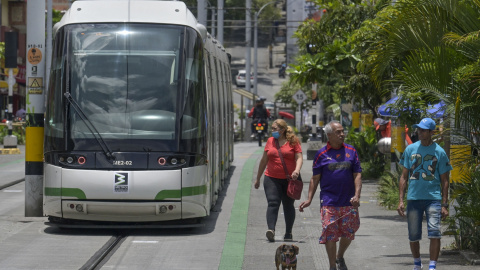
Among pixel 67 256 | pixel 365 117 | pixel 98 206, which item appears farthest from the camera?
pixel 365 117

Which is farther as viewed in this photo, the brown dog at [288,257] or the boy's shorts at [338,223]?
the boy's shorts at [338,223]

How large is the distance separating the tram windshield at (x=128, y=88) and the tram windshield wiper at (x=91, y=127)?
0.14ft

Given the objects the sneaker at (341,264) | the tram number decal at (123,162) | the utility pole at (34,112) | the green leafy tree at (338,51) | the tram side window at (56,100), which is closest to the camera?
the sneaker at (341,264)

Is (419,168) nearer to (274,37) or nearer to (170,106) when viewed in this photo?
(170,106)

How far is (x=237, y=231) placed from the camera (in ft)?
45.0

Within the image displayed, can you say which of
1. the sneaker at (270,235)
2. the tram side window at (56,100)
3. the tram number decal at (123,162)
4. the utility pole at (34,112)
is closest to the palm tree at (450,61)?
the sneaker at (270,235)

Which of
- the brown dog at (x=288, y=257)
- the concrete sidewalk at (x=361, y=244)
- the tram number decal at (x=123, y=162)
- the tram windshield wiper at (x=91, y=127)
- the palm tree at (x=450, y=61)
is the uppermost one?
the palm tree at (x=450, y=61)

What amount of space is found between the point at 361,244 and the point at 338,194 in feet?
9.41

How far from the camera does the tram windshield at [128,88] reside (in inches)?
514

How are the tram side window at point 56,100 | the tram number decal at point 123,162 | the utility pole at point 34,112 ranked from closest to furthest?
the tram number decal at point 123,162 < the tram side window at point 56,100 < the utility pole at point 34,112

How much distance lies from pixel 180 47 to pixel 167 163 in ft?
5.56

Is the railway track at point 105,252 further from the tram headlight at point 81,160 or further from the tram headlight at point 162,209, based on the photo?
the tram headlight at point 81,160

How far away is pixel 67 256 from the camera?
11.3 metres

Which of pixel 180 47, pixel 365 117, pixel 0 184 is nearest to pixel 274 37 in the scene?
pixel 365 117
